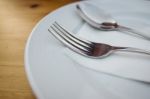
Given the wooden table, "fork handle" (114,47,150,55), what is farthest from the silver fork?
the wooden table

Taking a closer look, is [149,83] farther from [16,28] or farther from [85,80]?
[16,28]

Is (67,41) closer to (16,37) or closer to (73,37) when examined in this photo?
(73,37)

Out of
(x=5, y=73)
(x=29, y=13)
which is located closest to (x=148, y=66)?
(x=5, y=73)

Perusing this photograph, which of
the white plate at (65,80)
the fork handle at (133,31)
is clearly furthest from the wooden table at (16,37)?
the fork handle at (133,31)

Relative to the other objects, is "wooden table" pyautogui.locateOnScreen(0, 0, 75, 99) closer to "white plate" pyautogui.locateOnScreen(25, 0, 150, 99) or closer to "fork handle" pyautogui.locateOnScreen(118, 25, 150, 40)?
"white plate" pyautogui.locateOnScreen(25, 0, 150, 99)

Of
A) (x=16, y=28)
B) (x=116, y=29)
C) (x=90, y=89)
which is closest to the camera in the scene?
(x=90, y=89)

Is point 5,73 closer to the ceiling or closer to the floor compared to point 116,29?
closer to the floor

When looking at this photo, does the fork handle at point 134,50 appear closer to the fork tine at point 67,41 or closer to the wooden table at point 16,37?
the fork tine at point 67,41
